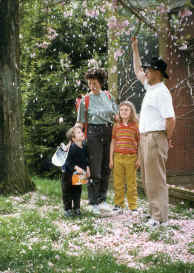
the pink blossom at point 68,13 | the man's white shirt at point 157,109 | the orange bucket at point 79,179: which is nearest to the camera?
the man's white shirt at point 157,109

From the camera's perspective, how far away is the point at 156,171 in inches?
155

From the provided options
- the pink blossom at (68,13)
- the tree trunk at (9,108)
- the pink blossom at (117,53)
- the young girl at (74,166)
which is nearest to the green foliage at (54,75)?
the pink blossom at (68,13)

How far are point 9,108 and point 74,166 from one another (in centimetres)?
198

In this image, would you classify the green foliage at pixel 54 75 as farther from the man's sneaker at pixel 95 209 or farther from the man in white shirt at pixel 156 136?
the man in white shirt at pixel 156 136

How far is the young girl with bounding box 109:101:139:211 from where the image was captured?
473cm

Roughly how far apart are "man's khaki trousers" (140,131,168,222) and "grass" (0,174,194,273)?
24 centimetres

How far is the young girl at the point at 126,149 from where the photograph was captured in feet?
15.5

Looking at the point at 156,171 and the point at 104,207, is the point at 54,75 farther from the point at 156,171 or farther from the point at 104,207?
the point at 156,171

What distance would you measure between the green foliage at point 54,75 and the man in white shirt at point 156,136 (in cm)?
430

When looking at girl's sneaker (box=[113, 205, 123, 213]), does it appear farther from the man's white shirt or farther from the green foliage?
the green foliage

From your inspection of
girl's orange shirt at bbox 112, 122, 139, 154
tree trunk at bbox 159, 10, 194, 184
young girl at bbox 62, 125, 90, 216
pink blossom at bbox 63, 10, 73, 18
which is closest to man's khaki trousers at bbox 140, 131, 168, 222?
girl's orange shirt at bbox 112, 122, 139, 154

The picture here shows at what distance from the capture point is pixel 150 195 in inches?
157

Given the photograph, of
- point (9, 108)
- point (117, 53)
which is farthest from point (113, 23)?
point (9, 108)

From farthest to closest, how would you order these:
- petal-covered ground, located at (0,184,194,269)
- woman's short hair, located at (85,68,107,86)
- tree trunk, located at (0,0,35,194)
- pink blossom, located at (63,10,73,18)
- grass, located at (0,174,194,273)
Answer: pink blossom, located at (63,10,73,18), tree trunk, located at (0,0,35,194), woman's short hair, located at (85,68,107,86), petal-covered ground, located at (0,184,194,269), grass, located at (0,174,194,273)
